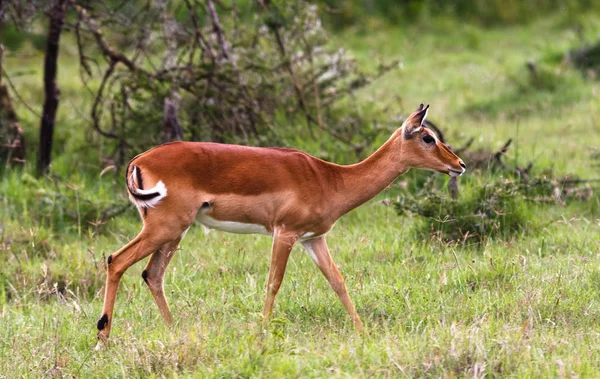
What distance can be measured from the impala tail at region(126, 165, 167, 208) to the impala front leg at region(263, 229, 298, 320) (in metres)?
0.60

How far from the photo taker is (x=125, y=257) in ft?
15.9

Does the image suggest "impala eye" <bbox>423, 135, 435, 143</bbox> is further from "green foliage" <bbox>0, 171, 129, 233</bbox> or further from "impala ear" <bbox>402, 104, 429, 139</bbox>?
"green foliage" <bbox>0, 171, 129, 233</bbox>

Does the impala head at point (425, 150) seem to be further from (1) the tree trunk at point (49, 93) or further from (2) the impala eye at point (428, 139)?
(1) the tree trunk at point (49, 93)

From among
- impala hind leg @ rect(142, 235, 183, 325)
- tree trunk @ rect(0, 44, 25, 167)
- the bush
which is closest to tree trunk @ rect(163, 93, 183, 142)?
tree trunk @ rect(0, 44, 25, 167)

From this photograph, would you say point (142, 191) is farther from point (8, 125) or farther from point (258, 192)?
point (8, 125)

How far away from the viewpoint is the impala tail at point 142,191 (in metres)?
4.75

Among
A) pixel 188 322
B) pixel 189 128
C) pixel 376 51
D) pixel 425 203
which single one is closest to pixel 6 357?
pixel 188 322

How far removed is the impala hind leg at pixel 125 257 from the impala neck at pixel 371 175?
3.06ft

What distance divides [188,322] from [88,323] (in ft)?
2.23

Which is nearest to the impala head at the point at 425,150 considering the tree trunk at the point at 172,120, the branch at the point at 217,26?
the tree trunk at the point at 172,120

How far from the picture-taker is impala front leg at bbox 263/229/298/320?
492 centimetres

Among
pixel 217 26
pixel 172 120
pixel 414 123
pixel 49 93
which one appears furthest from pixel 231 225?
pixel 49 93

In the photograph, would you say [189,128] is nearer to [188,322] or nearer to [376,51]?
[188,322]

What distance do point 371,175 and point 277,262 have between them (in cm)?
68
